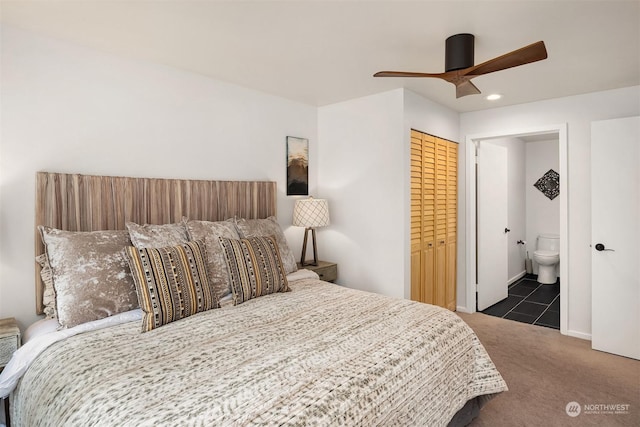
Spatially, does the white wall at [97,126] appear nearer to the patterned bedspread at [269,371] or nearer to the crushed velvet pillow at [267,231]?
the crushed velvet pillow at [267,231]

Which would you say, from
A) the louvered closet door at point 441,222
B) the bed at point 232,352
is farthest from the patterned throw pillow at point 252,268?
the louvered closet door at point 441,222

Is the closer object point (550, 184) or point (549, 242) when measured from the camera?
point (549, 242)

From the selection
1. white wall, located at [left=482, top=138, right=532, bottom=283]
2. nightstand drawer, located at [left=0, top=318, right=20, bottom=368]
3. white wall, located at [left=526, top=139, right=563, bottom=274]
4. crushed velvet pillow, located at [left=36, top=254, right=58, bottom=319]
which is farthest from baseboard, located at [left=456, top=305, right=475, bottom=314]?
nightstand drawer, located at [left=0, top=318, right=20, bottom=368]

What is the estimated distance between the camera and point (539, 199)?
5.89 m

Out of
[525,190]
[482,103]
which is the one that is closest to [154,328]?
[482,103]

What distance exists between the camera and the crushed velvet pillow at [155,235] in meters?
2.20

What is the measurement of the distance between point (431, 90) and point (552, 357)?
264 cm

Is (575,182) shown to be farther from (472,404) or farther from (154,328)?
(154,328)

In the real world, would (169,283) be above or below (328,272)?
above

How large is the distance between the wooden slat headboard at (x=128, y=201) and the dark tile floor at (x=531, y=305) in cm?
323

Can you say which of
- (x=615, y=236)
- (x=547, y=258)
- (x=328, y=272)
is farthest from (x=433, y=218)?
(x=547, y=258)
